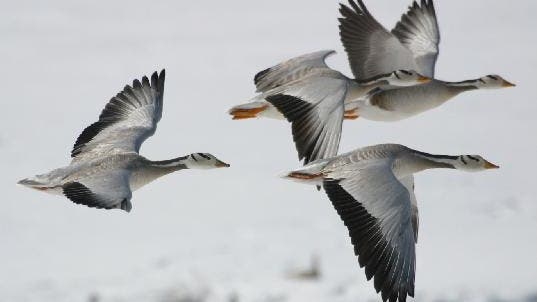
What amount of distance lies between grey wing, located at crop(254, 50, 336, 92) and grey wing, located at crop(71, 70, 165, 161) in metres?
0.95

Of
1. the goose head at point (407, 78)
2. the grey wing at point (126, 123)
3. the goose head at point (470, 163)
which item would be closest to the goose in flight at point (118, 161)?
the grey wing at point (126, 123)

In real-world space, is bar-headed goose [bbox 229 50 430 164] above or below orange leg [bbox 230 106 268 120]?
above

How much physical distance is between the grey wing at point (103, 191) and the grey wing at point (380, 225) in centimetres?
149

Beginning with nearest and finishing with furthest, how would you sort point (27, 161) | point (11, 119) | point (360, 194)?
point (360, 194) → point (27, 161) → point (11, 119)

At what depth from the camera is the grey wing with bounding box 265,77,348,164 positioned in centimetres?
1196

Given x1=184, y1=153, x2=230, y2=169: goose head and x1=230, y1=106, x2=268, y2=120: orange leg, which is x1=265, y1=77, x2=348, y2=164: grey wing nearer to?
x1=230, y1=106, x2=268, y2=120: orange leg

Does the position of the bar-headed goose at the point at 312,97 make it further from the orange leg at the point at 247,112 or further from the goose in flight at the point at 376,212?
the goose in flight at the point at 376,212

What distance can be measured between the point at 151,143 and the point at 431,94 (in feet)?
20.5

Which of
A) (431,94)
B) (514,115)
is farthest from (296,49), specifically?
(431,94)

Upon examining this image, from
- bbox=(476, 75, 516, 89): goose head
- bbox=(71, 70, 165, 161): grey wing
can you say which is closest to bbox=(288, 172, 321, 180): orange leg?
bbox=(71, 70, 165, 161): grey wing

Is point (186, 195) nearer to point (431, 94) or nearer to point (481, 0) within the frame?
point (431, 94)

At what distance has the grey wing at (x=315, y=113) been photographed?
39.2 ft

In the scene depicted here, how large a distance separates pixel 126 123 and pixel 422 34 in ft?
11.9

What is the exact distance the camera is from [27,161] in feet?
60.8
